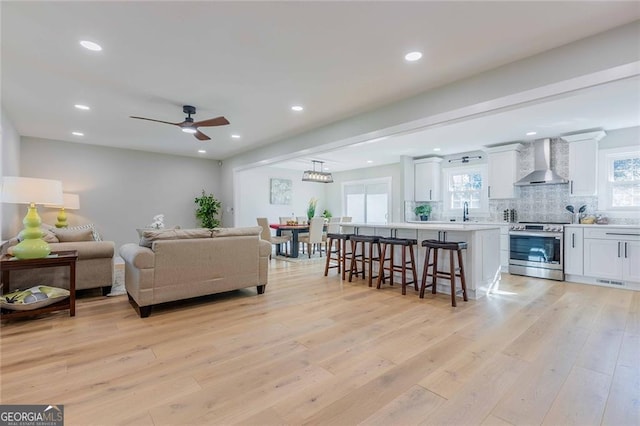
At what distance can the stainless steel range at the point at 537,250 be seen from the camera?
4.86 m

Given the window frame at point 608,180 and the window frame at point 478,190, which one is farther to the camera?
the window frame at point 478,190

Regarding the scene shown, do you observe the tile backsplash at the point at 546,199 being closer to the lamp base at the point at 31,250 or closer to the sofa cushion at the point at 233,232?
the sofa cushion at the point at 233,232

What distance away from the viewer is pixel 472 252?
12.6 feet

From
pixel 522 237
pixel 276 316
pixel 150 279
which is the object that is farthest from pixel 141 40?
pixel 522 237

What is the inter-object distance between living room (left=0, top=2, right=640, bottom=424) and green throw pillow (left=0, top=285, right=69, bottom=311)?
177mm

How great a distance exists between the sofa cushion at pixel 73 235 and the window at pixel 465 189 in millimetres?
6845

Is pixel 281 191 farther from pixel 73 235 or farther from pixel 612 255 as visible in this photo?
pixel 612 255

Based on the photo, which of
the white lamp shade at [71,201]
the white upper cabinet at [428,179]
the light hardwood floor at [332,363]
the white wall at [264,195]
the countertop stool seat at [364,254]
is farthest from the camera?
the white wall at [264,195]

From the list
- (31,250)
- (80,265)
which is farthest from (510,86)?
(80,265)

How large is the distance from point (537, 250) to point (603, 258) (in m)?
0.81

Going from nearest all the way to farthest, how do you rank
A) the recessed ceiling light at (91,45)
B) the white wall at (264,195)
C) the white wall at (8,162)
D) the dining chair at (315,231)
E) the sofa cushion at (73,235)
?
1. the recessed ceiling light at (91,45)
2. the sofa cushion at (73,235)
3. the white wall at (8,162)
4. the dining chair at (315,231)
5. the white wall at (264,195)

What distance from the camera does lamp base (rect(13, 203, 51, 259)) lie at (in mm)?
2996

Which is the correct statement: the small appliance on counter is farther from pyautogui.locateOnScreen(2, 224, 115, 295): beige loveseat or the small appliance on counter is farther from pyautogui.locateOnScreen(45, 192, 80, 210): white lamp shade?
pyautogui.locateOnScreen(45, 192, 80, 210): white lamp shade

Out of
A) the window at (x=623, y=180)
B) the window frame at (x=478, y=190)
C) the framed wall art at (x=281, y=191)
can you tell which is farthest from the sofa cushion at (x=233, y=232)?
the window at (x=623, y=180)
